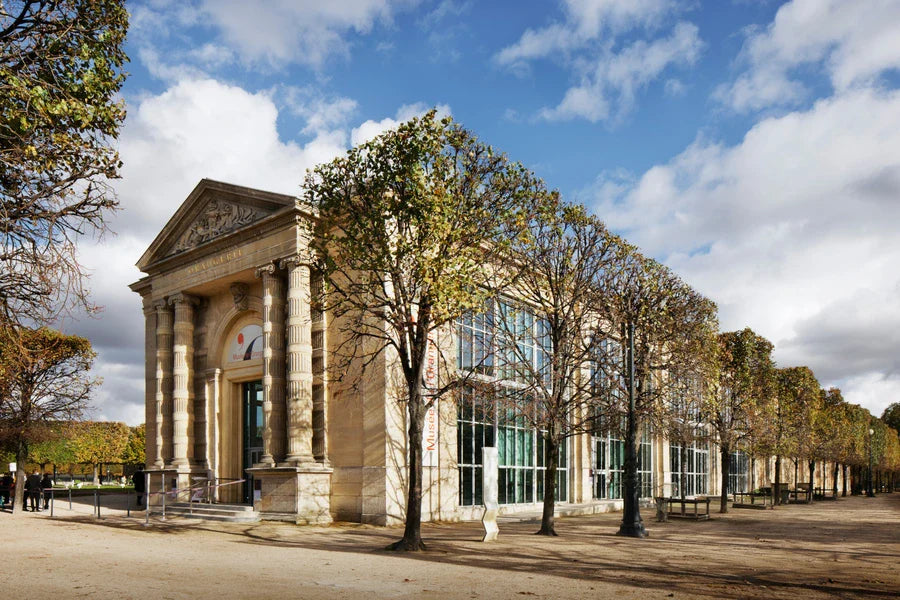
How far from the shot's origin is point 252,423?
29812 mm

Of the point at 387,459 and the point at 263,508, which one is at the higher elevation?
the point at 387,459

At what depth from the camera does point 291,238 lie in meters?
25.3

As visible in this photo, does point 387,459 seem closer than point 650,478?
Yes

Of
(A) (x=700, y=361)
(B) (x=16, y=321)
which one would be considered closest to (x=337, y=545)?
(B) (x=16, y=321)

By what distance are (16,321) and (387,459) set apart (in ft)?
49.3

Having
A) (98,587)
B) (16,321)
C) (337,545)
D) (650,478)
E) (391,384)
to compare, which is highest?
(16,321)

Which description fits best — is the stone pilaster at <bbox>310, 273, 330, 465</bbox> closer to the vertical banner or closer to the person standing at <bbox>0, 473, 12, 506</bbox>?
the vertical banner

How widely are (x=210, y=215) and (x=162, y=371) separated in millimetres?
6921

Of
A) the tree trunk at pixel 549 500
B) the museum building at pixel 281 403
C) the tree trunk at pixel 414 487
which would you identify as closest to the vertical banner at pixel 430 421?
the museum building at pixel 281 403

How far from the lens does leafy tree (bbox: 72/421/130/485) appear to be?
69500mm

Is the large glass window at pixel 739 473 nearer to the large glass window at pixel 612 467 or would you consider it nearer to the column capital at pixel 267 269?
the large glass window at pixel 612 467

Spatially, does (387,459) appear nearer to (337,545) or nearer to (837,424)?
(337,545)

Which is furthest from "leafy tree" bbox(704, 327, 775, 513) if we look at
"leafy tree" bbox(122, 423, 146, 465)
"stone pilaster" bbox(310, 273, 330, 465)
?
"leafy tree" bbox(122, 423, 146, 465)

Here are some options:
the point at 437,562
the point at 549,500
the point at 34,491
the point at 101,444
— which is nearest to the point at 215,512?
the point at 34,491
